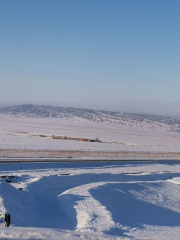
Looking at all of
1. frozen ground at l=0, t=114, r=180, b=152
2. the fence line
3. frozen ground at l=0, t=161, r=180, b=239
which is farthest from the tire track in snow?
frozen ground at l=0, t=114, r=180, b=152

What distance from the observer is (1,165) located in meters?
36.4

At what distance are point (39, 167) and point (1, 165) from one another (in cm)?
376

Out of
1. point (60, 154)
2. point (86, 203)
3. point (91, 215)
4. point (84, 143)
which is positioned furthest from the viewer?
point (84, 143)

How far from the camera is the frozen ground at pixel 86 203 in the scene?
17906 millimetres

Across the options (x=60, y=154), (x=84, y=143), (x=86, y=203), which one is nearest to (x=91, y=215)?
(x=86, y=203)

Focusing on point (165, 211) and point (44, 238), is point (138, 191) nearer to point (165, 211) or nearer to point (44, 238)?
point (165, 211)

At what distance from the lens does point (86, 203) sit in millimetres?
22875

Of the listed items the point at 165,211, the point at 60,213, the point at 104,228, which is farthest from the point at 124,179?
the point at 104,228

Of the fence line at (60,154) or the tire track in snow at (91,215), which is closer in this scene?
the tire track in snow at (91,215)

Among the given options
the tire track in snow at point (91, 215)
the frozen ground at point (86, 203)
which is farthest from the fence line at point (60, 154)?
the tire track in snow at point (91, 215)

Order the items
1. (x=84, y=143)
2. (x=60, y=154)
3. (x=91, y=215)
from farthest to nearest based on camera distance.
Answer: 1. (x=84, y=143)
2. (x=60, y=154)
3. (x=91, y=215)

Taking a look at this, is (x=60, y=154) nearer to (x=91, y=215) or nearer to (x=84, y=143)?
(x=84, y=143)

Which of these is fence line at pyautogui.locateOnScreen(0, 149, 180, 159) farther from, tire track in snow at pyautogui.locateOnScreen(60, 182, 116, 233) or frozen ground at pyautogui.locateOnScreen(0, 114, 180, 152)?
tire track in snow at pyautogui.locateOnScreen(60, 182, 116, 233)

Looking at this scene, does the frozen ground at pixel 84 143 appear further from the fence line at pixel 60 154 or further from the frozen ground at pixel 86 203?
the frozen ground at pixel 86 203
